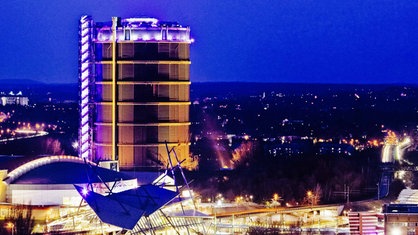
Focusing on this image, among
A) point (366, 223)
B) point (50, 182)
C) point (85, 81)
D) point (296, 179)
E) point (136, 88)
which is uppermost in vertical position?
point (85, 81)

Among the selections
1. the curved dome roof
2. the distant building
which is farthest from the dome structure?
the distant building

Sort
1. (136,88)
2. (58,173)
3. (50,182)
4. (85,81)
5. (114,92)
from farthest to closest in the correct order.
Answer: (85,81) < (114,92) < (136,88) < (58,173) < (50,182)

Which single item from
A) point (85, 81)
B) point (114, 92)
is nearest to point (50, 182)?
point (114, 92)

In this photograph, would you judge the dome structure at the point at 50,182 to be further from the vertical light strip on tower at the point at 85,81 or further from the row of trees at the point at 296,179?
the vertical light strip on tower at the point at 85,81

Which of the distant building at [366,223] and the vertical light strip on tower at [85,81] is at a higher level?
the vertical light strip on tower at [85,81]

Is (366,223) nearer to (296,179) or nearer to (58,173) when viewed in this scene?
(58,173)

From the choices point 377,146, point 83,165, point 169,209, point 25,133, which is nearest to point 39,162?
point 83,165

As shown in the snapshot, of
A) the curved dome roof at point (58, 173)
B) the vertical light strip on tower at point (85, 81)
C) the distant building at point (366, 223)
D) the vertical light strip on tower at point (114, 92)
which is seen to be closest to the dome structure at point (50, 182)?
the curved dome roof at point (58, 173)
